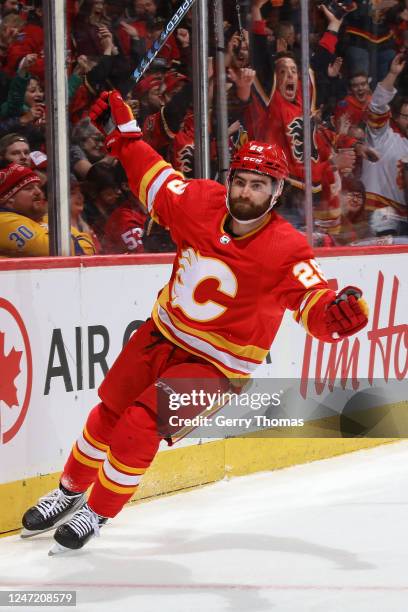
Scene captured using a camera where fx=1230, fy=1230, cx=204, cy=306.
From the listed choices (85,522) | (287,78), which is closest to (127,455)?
(85,522)

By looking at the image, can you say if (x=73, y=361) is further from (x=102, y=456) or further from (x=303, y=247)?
(x=303, y=247)

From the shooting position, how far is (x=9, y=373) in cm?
438

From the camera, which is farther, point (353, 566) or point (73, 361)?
point (73, 361)

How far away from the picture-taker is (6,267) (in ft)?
14.4

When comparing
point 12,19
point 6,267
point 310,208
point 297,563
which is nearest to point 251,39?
point 310,208

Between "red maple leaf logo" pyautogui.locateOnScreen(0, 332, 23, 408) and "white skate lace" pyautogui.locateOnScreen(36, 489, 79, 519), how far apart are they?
1.17 feet

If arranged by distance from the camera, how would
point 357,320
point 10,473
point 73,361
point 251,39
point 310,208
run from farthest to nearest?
point 310,208
point 251,39
point 73,361
point 10,473
point 357,320

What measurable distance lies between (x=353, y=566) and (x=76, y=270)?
158 centimetres

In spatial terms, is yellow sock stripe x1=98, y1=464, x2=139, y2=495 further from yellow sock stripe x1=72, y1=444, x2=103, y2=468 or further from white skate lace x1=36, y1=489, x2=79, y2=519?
white skate lace x1=36, y1=489, x2=79, y2=519

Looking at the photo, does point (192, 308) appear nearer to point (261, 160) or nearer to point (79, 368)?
point (261, 160)

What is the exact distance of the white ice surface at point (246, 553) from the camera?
11.5 ft

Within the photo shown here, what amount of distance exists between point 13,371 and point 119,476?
72 centimetres

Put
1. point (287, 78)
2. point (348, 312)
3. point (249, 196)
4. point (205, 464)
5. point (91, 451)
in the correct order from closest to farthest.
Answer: point (348, 312) → point (249, 196) → point (91, 451) → point (205, 464) → point (287, 78)

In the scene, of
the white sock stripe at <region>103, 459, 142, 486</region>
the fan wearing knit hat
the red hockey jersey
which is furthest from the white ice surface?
the fan wearing knit hat
